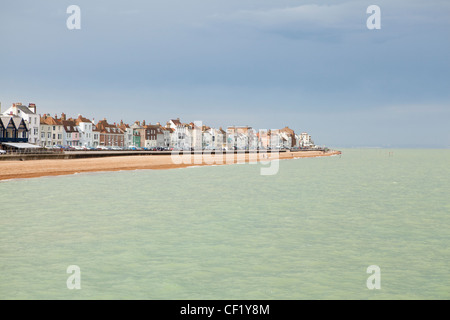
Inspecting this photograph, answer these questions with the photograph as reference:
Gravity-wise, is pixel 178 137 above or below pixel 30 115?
below

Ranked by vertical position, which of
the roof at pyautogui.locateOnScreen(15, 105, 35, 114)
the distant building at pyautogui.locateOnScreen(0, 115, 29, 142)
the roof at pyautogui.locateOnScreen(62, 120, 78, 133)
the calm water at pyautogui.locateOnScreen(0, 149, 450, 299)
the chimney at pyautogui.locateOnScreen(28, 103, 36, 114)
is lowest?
the calm water at pyautogui.locateOnScreen(0, 149, 450, 299)

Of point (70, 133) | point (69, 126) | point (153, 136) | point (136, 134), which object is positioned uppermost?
point (69, 126)

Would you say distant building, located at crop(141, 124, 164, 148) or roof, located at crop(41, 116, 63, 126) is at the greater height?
roof, located at crop(41, 116, 63, 126)

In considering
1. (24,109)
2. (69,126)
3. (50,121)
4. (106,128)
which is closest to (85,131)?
(69,126)

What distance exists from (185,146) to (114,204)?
174391 mm

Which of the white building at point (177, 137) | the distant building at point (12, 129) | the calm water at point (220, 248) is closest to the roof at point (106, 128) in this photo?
the white building at point (177, 137)

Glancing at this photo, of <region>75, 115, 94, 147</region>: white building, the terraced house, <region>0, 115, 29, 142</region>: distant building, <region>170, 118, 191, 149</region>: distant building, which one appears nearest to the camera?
<region>0, 115, 29, 142</region>: distant building

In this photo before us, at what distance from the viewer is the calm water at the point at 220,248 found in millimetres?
10578

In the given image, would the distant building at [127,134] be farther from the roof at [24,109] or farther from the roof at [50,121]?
the roof at [24,109]

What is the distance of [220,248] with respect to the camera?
14570 millimetres

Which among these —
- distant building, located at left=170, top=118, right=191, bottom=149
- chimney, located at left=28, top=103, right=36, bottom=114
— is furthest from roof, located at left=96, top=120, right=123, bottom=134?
chimney, located at left=28, top=103, right=36, bottom=114

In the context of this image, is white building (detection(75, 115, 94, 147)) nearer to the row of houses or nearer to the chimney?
the row of houses

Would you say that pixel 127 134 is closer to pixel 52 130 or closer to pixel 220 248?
pixel 52 130

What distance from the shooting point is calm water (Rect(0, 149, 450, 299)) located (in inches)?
416
